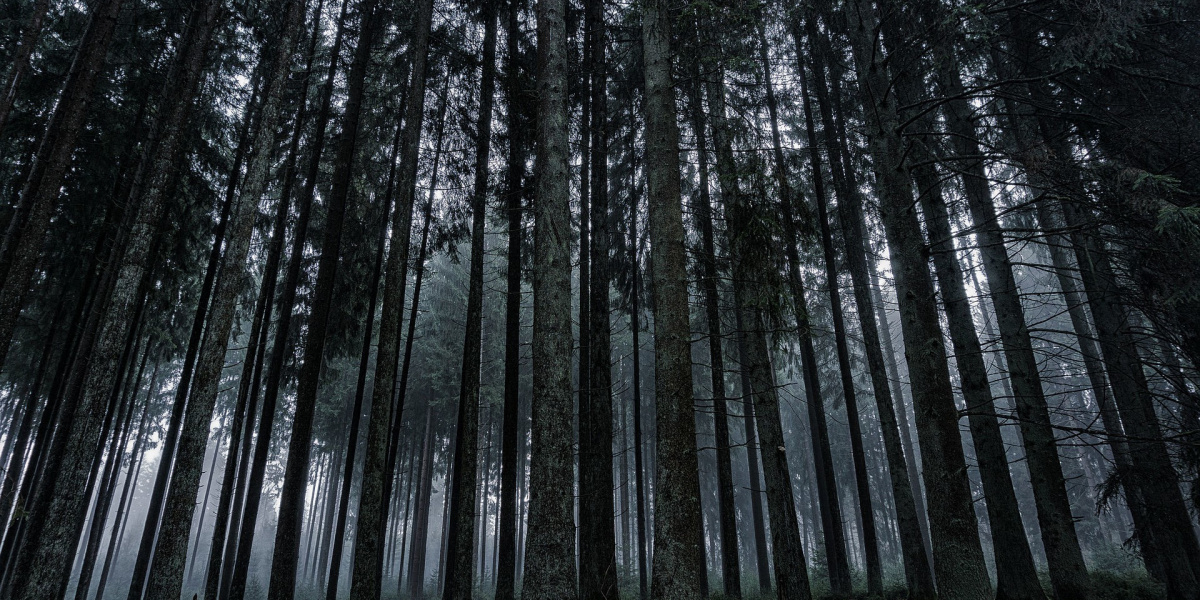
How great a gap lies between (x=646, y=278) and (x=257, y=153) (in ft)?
34.7

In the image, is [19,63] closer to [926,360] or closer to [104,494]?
[926,360]

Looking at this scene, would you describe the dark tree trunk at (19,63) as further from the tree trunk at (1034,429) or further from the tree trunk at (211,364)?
the tree trunk at (1034,429)

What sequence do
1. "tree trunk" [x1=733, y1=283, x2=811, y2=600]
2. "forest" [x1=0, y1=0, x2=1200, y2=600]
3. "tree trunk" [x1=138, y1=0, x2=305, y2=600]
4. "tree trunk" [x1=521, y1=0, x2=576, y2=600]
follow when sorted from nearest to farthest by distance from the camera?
"tree trunk" [x1=521, y1=0, x2=576, y2=600] < "forest" [x1=0, y1=0, x2=1200, y2=600] < "tree trunk" [x1=138, y1=0, x2=305, y2=600] < "tree trunk" [x1=733, y1=283, x2=811, y2=600]

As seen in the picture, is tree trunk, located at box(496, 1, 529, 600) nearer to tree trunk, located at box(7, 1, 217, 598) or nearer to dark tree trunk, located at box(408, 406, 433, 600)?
tree trunk, located at box(7, 1, 217, 598)

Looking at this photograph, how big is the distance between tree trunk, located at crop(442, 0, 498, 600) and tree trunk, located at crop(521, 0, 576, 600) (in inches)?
165

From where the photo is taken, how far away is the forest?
6.44 metres

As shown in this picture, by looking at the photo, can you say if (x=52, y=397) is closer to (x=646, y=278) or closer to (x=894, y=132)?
(x=646, y=278)

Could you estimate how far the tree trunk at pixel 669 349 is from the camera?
5387mm

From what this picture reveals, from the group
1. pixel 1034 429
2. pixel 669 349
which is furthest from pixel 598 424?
pixel 1034 429

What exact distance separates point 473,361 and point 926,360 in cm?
802

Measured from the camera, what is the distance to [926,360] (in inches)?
246

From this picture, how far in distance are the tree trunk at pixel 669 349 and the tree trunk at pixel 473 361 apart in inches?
213

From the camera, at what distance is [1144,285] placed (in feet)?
28.6

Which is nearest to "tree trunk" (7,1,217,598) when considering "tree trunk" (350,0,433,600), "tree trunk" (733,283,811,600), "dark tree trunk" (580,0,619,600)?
"tree trunk" (350,0,433,600)
